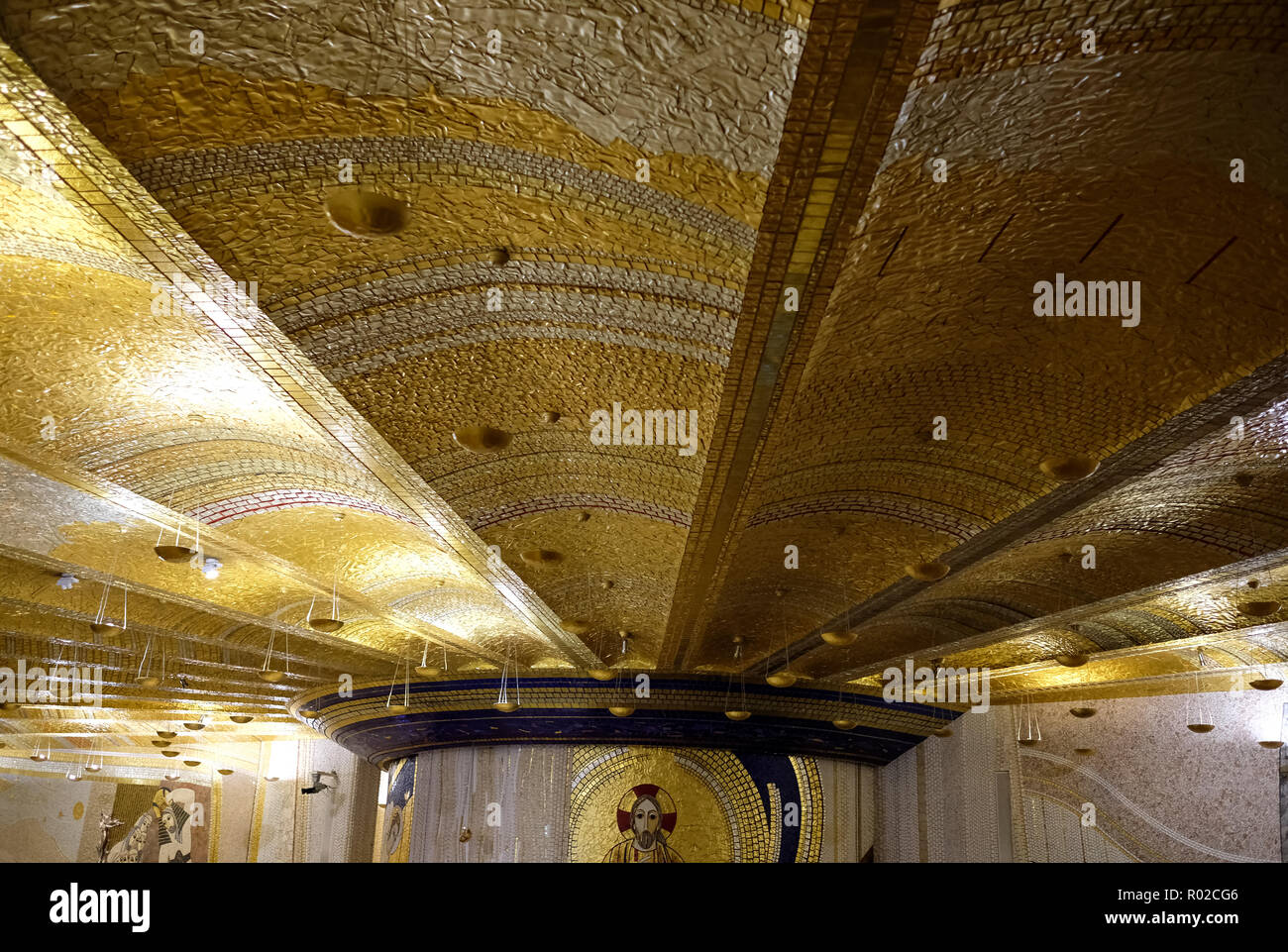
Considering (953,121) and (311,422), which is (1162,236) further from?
(311,422)

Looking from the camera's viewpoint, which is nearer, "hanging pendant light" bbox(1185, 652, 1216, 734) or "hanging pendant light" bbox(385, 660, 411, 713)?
"hanging pendant light" bbox(1185, 652, 1216, 734)

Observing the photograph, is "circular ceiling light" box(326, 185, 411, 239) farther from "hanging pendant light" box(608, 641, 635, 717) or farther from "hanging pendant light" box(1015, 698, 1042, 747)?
"hanging pendant light" box(1015, 698, 1042, 747)

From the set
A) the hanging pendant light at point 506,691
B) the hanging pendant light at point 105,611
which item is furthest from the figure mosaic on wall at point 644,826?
the hanging pendant light at point 105,611

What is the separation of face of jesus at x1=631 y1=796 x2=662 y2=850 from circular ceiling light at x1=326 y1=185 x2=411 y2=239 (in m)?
13.0

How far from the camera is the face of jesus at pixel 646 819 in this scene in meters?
14.5

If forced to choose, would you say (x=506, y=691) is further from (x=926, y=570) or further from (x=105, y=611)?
(x=926, y=570)

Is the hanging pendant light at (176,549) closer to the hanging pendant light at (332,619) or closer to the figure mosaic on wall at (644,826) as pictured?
the hanging pendant light at (332,619)

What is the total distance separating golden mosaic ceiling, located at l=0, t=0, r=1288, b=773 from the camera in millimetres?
2738

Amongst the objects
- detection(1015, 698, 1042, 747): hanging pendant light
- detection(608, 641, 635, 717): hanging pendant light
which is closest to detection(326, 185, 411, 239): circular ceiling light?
detection(608, 641, 635, 717): hanging pendant light

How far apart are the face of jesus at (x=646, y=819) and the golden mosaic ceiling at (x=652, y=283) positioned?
7.28 m

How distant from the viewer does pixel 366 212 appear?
2.90m

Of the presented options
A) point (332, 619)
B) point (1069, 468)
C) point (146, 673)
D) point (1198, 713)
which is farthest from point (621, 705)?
point (1069, 468)

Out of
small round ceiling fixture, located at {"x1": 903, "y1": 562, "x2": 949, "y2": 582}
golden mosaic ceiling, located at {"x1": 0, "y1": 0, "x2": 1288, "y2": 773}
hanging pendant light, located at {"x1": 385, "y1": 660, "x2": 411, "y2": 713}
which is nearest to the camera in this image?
golden mosaic ceiling, located at {"x1": 0, "y1": 0, "x2": 1288, "y2": 773}
